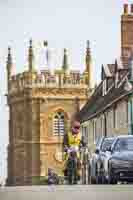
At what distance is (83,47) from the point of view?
12.1 m

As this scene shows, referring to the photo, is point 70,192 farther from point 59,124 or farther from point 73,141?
point 59,124

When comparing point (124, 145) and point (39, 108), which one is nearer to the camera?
point (124, 145)

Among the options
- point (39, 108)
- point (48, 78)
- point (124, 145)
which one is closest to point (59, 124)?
point (39, 108)

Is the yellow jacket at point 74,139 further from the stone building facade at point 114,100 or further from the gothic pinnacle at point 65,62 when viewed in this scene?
the gothic pinnacle at point 65,62

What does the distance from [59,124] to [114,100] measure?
79 cm

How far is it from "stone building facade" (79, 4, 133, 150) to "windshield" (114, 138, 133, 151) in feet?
0.91

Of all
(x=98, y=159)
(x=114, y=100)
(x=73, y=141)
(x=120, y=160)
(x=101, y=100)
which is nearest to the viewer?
→ (x=120, y=160)

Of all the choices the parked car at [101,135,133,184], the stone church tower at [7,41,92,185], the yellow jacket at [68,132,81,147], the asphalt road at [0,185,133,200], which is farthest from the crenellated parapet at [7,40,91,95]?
the asphalt road at [0,185,133,200]

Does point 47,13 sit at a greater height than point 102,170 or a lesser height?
greater

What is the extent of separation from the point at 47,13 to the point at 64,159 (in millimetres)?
1907

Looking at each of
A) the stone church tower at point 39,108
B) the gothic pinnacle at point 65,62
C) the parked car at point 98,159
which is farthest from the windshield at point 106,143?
the gothic pinnacle at point 65,62

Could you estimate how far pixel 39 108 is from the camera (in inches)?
485

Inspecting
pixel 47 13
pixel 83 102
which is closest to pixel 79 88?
pixel 83 102

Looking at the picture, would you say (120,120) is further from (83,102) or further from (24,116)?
(24,116)
